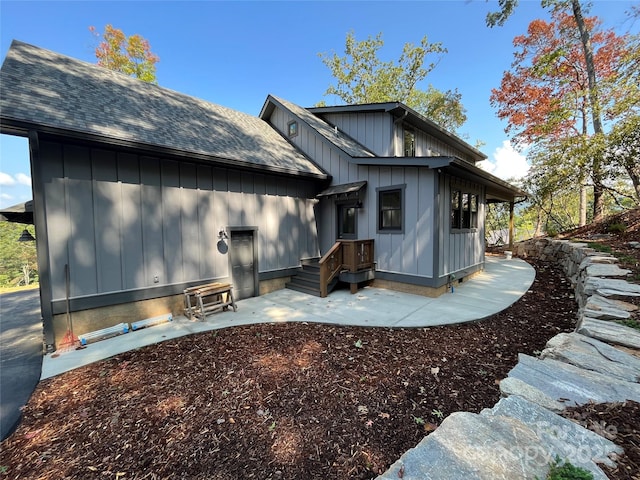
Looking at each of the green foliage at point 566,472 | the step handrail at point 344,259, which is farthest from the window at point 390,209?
the green foliage at point 566,472

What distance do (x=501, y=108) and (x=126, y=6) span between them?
811 inches

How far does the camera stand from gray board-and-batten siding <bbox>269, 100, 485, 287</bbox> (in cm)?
671

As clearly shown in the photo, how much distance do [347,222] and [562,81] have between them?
15.5 m

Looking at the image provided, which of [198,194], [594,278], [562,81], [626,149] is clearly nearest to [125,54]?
[198,194]

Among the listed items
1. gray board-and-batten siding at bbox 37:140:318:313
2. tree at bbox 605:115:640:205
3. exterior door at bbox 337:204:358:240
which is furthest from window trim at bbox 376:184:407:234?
tree at bbox 605:115:640:205

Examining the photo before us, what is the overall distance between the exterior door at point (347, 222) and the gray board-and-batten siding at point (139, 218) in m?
2.23

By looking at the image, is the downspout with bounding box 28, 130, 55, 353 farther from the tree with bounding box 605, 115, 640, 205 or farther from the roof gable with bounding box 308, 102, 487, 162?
the tree with bounding box 605, 115, 640, 205

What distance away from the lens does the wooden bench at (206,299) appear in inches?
233

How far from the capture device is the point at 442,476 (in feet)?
4.84

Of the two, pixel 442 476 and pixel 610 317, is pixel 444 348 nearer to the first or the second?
pixel 610 317

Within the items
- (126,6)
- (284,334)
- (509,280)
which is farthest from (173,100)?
(509,280)

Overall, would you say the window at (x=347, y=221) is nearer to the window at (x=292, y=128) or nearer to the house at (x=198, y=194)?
the house at (x=198, y=194)

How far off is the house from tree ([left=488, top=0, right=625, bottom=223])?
5.76 meters

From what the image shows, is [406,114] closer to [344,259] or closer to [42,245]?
[344,259]
